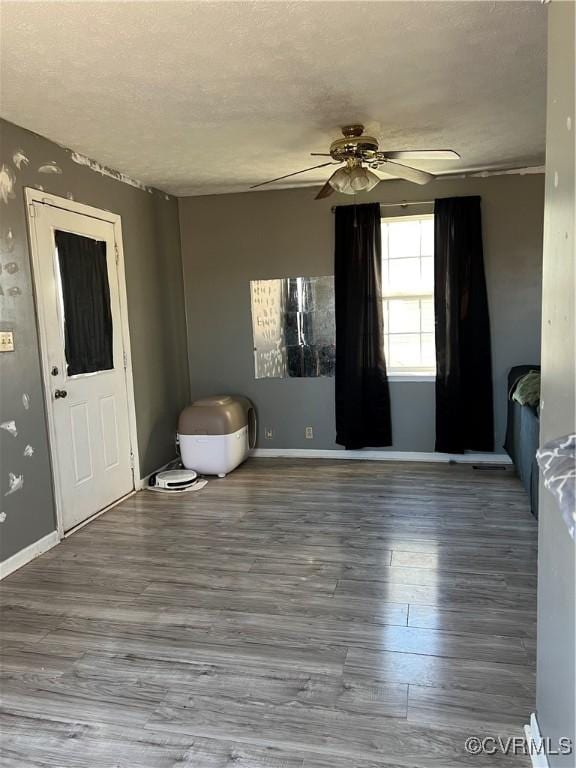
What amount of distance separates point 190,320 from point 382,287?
1930mm

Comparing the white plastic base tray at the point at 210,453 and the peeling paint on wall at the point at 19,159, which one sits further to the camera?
the white plastic base tray at the point at 210,453

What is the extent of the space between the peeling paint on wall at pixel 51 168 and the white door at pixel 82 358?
0.75 ft

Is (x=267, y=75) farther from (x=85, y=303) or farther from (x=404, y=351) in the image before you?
(x=404, y=351)

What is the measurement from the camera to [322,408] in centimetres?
505

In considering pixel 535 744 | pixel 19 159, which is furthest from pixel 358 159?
pixel 535 744

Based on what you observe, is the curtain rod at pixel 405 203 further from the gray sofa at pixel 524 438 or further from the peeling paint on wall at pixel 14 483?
the peeling paint on wall at pixel 14 483

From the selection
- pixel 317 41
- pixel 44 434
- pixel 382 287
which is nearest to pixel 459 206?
pixel 382 287

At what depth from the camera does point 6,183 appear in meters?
2.97

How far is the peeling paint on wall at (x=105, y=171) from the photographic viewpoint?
3613 millimetres

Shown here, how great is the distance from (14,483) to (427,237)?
152 inches

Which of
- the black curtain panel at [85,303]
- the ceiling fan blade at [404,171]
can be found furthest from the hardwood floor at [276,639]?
the ceiling fan blade at [404,171]

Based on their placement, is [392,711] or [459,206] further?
[459,206]

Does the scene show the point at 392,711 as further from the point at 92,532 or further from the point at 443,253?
the point at 443,253

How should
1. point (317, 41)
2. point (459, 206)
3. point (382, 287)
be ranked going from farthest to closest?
1. point (382, 287)
2. point (459, 206)
3. point (317, 41)
